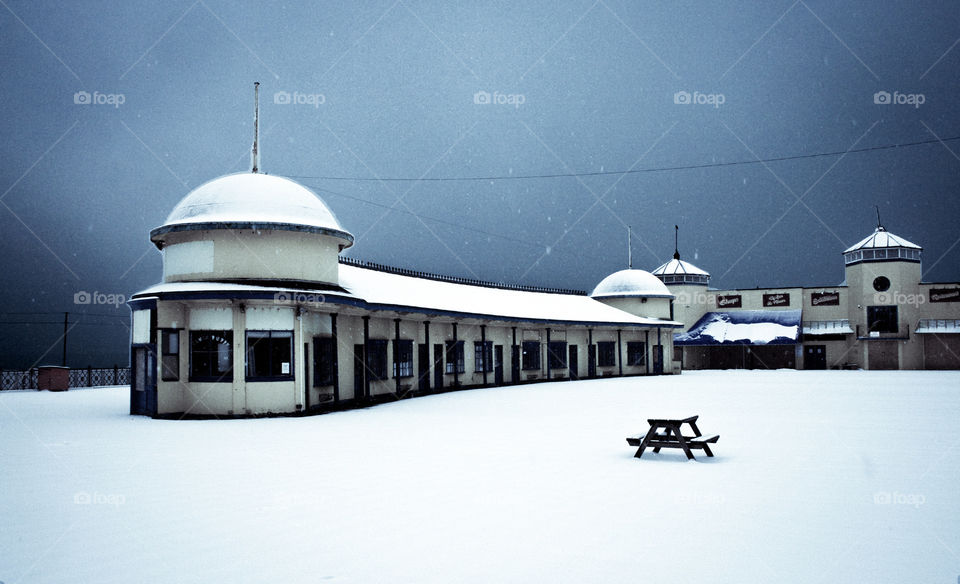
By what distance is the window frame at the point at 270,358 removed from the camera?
18.4 m

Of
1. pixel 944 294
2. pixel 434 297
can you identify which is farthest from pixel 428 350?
pixel 944 294

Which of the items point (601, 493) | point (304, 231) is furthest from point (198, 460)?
point (304, 231)

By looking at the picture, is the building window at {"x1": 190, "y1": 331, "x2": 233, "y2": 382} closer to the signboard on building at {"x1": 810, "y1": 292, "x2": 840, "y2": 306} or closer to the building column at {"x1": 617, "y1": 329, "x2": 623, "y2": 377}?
the building column at {"x1": 617, "y1": 329, "x2": 623, "y2": 377}

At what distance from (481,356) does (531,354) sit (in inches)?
189

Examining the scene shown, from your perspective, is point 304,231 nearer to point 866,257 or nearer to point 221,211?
point 221,211

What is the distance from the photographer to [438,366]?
29125mm

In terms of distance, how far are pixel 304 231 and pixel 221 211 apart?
2.26 metres

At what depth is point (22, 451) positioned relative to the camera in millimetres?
12250

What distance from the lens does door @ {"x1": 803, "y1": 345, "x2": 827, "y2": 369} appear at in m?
50.4

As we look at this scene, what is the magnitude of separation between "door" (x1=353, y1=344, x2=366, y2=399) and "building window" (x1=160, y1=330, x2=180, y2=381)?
5.63 metres

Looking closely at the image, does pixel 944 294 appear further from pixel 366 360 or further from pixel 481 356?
pixel 366 360

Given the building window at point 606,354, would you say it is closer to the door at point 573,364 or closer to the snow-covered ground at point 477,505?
the door at point 573,364

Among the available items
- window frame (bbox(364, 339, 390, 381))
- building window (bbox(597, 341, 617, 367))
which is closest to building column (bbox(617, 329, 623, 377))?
building window (bbox(597, 341, 617, 367))
